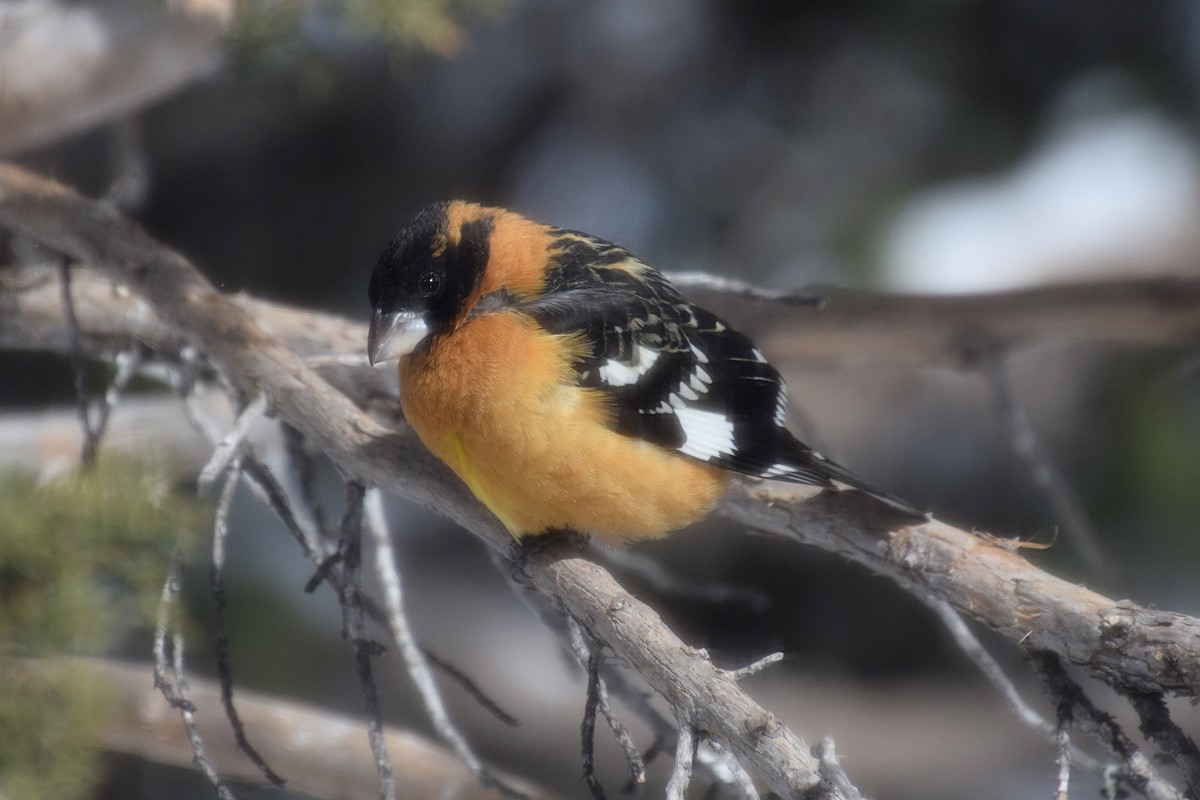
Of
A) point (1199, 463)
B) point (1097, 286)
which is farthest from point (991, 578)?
point (1199, 463)

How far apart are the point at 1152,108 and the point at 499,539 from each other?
3.68m

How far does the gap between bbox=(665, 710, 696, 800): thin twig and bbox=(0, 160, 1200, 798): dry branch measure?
0.04 feet

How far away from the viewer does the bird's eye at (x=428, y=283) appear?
1.81m

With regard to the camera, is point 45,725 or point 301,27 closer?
point 45,725

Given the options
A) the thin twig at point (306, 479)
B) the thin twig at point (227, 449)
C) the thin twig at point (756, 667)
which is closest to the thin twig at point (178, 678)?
the thin twig at point (227, 449)

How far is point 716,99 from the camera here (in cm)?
467

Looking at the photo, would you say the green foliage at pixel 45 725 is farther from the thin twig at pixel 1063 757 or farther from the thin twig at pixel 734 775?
the thin twig at pixel 1063 757

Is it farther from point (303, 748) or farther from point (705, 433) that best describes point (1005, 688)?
point (303, 748)

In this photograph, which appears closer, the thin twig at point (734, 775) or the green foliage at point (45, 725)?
the thin twig at point (734, 775)

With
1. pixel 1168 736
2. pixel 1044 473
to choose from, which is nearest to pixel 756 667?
pixel 1168 736

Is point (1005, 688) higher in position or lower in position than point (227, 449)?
higher

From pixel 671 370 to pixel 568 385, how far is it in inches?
8.8

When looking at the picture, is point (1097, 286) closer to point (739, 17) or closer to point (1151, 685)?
point (1151, 685)

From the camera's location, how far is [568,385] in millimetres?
1702
